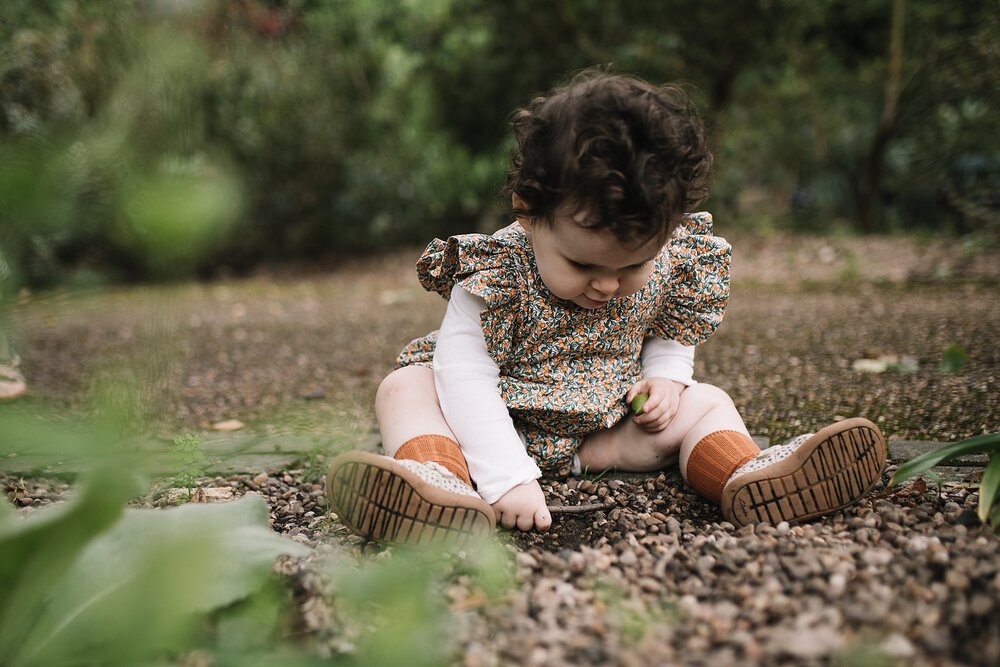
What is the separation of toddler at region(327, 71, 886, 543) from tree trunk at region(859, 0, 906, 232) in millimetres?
5468

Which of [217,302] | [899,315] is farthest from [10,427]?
[217,302]

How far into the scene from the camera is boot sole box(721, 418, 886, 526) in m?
1.51

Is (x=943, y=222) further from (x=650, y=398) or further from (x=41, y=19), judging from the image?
(x=41, y=19)

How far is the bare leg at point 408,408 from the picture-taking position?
1.71 m

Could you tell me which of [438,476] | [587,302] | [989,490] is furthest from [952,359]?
[438,476]

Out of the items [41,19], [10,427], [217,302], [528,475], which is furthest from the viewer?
Result: [217,302]

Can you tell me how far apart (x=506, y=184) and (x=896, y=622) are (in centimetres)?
113

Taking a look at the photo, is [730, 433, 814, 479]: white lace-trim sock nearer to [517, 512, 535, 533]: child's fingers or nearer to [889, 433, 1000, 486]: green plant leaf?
[889, 433, 1000, 486]: green plant leaf

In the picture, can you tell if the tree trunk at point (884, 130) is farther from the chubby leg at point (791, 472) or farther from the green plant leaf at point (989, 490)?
the green plant leaf at point (989, 490)

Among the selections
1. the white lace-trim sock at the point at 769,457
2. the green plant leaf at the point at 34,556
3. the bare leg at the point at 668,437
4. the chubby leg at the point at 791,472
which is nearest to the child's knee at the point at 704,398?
the bare leg at the point at 668,437

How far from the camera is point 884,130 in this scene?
6.59m

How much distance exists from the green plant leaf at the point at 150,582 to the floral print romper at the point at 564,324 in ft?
2.33

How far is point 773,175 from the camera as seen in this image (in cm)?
779

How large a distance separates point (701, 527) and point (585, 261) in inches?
22.7
